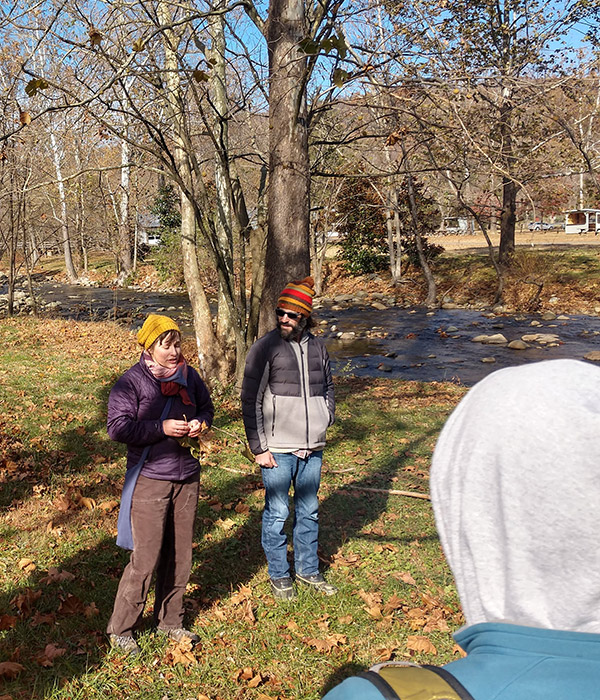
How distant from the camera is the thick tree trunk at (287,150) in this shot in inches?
297

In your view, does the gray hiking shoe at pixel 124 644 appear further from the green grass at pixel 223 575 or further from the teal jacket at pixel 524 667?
the teal jacket at pixel 524 667

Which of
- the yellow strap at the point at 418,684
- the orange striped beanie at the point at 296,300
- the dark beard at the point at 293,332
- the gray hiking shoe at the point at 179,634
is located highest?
the orange striped beanie at the point at 296,300

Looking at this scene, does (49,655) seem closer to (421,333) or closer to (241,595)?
(241,595)

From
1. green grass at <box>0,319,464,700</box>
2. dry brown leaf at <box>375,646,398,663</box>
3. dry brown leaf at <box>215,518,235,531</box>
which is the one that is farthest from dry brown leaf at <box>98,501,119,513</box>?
dry brown leaf at <box>375,646,398,663</box>

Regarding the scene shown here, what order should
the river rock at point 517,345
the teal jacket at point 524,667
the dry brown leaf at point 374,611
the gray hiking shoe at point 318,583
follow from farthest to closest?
the river rock at point 517,345
the gray hiking shoe at point 318,583
the dry brown leaf at point 374,611
the teal jacket at point 524,667

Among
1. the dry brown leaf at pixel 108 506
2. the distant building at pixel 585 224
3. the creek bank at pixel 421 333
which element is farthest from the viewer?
the distant building at pixel 585 224

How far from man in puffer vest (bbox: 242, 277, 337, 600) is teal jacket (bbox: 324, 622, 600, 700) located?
3.39 meters

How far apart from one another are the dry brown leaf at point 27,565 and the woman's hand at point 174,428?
2.04m

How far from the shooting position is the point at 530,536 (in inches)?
42.9

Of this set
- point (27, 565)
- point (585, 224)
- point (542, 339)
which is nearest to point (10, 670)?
point (27, 565)

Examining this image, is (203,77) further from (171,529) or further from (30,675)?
(30,675)

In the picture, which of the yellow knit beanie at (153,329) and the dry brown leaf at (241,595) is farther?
the dry brown leaf at (241,595)

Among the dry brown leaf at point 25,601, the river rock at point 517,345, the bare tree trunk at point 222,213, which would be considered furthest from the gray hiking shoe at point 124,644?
the river rock at point 517,345

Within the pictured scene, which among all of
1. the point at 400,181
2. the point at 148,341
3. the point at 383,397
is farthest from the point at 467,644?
the point at 400,181
